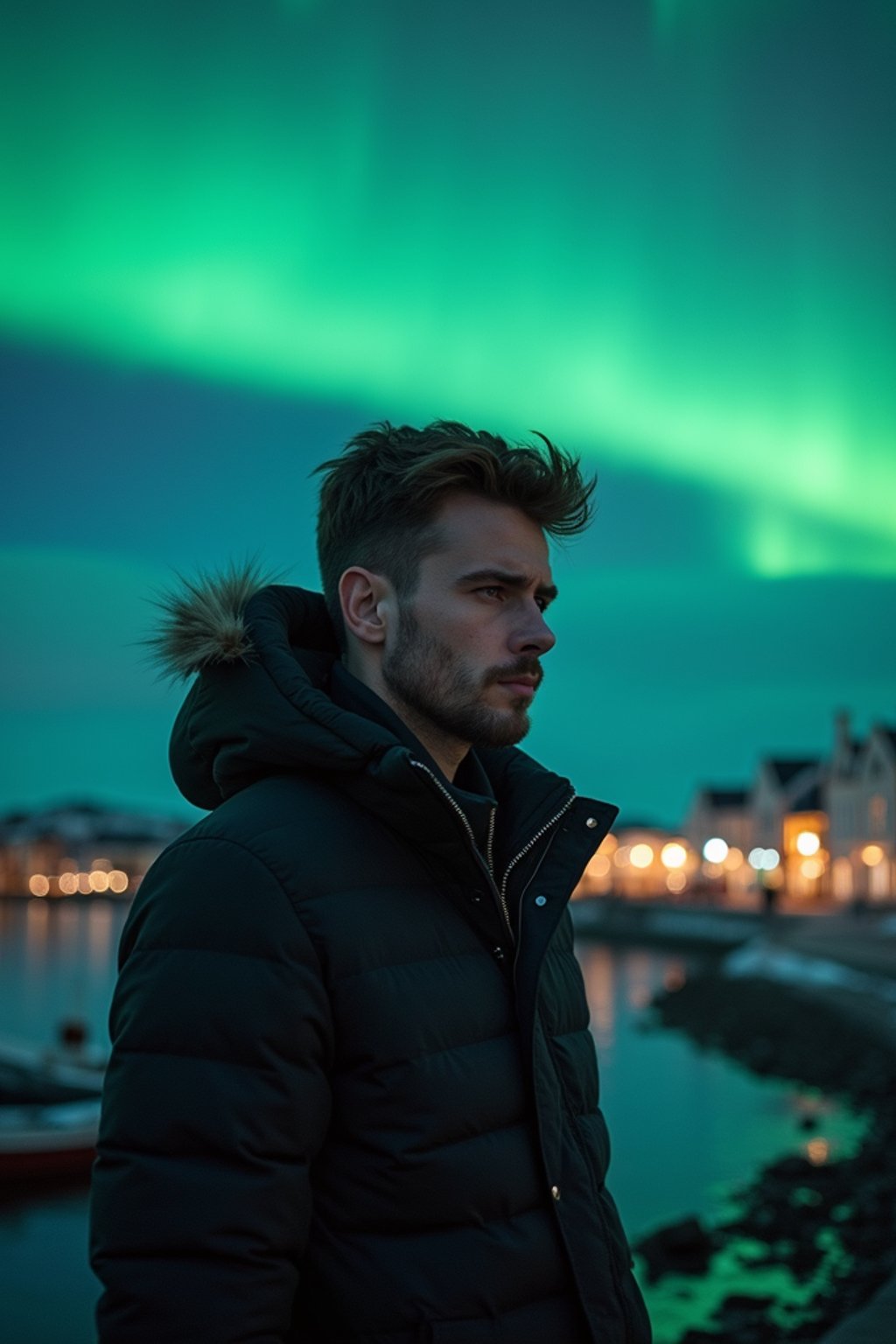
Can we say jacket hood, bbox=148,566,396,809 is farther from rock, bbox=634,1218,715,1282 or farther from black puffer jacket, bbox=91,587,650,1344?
rock, bbox=634,1218,715,1282

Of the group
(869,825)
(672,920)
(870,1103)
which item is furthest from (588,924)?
(870,1103)

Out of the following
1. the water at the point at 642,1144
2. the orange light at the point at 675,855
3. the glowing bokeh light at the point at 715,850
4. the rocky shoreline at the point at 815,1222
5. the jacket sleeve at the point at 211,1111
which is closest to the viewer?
the jacket sleeve at the point at 211,1111

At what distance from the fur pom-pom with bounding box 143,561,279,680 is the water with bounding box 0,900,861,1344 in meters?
9.96

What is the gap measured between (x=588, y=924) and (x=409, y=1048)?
8159cm

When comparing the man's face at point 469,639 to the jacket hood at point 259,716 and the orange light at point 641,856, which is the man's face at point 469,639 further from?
the orange light at point 641,856

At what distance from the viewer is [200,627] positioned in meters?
2.51

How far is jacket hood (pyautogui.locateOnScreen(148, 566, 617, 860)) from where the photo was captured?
238 centimetres

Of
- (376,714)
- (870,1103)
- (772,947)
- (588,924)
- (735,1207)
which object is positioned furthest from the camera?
(588,924)

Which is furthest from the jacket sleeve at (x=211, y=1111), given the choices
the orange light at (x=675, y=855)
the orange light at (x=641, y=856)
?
the orange light at (x=641, y=856)

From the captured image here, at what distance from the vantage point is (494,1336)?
218cm

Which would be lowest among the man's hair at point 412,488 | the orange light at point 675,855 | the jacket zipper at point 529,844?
the jacket zipper at point 529,844

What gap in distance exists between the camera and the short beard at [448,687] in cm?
255

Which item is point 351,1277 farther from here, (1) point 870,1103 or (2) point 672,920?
(2) point 672,920

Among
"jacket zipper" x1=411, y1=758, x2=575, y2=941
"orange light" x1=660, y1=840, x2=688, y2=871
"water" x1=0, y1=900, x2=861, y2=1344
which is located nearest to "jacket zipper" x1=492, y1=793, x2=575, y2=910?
"jacket zipper" x1=411, y1=758, x2=575, y2=941
